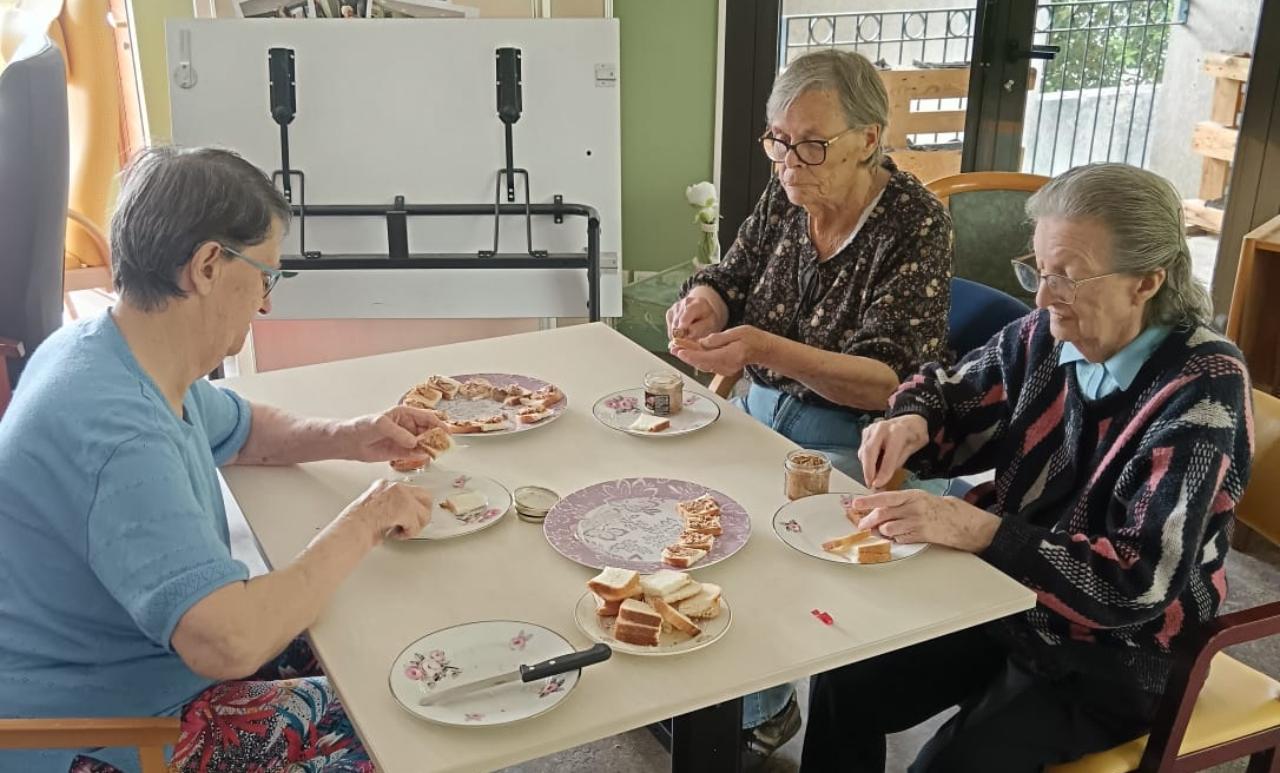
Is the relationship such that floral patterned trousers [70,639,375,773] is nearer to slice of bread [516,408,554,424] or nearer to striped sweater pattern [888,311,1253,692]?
slice of bread [516,408,554,424]

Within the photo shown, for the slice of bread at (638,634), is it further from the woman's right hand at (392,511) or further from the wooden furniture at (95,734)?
the wooden furniture at (95,734)

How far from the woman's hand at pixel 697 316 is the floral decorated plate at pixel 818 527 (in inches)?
31.1

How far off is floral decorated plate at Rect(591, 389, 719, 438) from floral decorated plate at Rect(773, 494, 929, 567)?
312mm

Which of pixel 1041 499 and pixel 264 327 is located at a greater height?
pixel 1041 499

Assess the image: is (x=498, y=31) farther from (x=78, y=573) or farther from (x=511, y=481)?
(x=78, y=573)

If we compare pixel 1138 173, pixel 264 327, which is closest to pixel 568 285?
pixel 264 327

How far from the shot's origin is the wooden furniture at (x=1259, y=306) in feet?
10.2

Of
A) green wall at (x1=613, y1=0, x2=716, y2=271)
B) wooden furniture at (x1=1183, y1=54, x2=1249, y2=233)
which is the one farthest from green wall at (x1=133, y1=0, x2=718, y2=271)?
wooden furniture at (x1=1183, y1=54, x2=1249, y2=233)

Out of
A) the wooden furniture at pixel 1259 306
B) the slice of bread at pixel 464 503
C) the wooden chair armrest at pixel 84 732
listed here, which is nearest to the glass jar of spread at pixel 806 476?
the slice of bread at pixel 464 503

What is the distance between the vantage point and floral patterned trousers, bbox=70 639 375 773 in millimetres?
1350

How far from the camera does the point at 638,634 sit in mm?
1229

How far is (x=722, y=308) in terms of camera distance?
236 centimetres

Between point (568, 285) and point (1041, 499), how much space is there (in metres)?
2.16

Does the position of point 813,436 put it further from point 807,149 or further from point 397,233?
point 397,233
